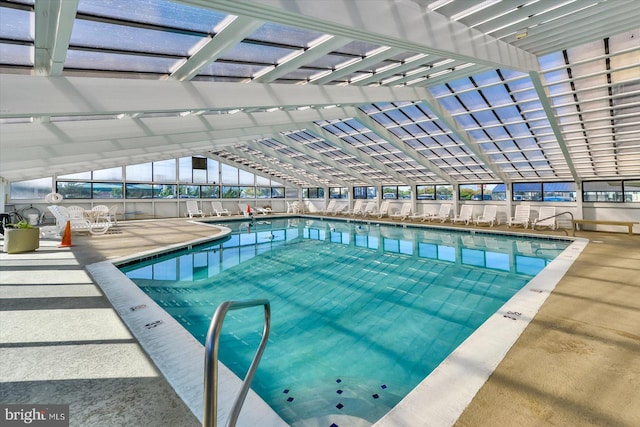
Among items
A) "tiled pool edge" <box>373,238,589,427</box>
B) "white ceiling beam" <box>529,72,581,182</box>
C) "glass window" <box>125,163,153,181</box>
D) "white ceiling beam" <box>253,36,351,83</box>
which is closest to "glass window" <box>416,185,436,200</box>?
"white ceiling beam" <box>529,72,581,182</box>

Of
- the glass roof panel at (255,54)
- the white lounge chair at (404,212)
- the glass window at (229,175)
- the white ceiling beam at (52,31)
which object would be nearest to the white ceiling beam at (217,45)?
the glass roof panel at (255,54)

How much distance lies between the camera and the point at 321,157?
690 inches

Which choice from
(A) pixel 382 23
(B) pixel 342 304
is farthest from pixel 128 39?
(B) pixel 342 304

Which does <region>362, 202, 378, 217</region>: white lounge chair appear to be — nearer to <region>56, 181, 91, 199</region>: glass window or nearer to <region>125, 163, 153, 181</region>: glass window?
<region>125, 163, 153, 181</region>: glass window

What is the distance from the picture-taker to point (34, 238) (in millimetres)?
7641

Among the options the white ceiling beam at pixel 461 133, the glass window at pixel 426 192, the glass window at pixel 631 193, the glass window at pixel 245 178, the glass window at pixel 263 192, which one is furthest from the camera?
the glass window at pixel 263 192

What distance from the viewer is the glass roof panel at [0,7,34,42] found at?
96.8 inches

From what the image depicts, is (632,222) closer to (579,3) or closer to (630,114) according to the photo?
(630,114)

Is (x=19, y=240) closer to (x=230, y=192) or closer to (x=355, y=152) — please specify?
(x=355, y=152)

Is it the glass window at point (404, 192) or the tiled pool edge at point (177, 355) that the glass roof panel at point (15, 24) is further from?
the glass window at point (404, 192)

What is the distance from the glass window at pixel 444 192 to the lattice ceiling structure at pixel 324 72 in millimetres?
5300

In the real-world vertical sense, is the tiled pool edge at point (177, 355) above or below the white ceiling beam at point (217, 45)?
below

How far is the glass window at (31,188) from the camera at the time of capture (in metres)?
14.5

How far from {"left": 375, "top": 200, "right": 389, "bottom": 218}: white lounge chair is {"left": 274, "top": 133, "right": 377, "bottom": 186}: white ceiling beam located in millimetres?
1514
